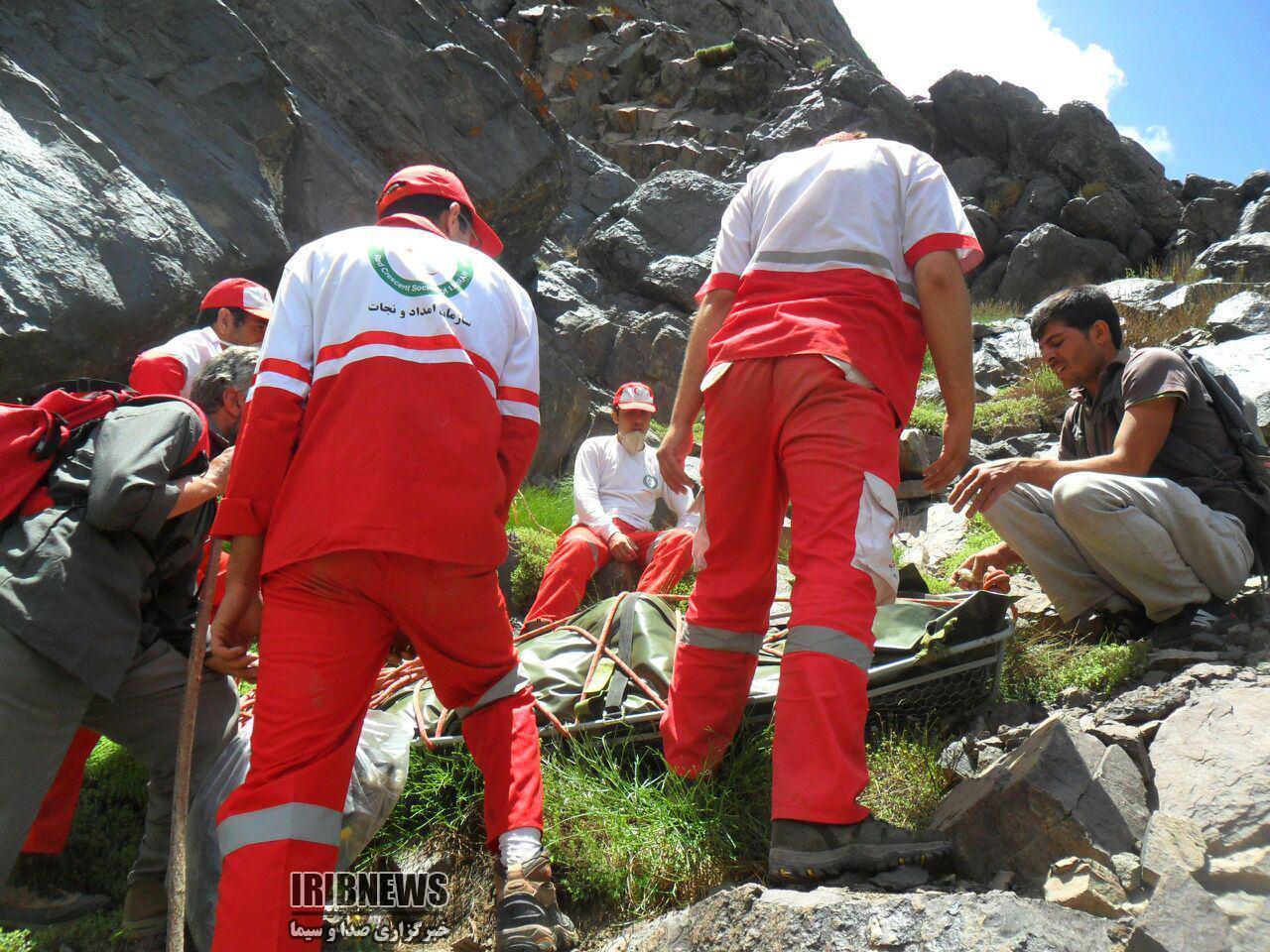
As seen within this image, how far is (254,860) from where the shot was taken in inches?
76.7

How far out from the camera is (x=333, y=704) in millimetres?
2133

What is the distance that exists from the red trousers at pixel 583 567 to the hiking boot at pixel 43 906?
2.93 metres

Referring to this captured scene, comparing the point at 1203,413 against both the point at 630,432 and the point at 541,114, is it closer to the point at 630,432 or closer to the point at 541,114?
the point at 630,432

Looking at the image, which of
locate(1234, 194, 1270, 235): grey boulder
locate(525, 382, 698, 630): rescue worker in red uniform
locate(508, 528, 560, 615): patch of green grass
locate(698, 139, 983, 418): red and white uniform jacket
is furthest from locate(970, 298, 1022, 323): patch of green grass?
locate(698, 139, 983, 418): red and white uniform jacket

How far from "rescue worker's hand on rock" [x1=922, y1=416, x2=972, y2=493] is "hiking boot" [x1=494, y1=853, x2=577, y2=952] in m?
1.50

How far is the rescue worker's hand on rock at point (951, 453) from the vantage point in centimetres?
259

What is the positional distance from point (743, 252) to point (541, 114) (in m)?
9.51

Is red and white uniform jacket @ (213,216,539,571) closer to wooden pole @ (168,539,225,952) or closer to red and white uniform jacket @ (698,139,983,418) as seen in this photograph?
wooden pole @ (168,539,225,952)

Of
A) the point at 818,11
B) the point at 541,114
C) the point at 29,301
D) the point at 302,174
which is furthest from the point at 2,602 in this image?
the point at 818,11

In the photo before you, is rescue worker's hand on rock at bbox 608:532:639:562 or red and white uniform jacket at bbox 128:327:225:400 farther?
rescue worker's hand on rock at bbox 608:532:639:562

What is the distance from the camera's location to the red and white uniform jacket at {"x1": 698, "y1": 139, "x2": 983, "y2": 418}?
246 centimetres

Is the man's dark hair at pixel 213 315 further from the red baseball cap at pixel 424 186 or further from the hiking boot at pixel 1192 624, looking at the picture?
the hiking boot at pixel 1192 624

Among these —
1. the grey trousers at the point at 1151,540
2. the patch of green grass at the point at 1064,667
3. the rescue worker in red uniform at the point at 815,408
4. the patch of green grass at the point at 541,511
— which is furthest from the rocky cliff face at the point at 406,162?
the grey trousers at the point at 1151,540

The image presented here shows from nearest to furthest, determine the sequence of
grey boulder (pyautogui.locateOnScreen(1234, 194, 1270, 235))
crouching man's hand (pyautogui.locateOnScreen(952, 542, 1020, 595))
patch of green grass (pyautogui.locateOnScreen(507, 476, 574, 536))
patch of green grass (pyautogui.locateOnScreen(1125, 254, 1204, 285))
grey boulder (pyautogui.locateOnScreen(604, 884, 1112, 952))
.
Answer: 1. grey boulder (pyautogui.locateOnScreen(604, 884, 1112, 952))
2. crouching man's hand (pyautogui.locateOnScreen(952, 542, 1020, 595))
3. patch of green grass (pyautogui.locateOnScreen(507, 476, 574, 536))
4. patch of green grass (pyautogui.locateOnScreen(1125, 254, 1204, 285))
5. grey boulder (pyautogui.locateOnScreen(1234, 194, 1270, 235))
